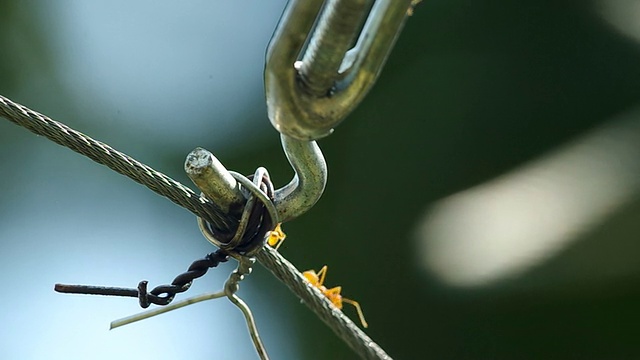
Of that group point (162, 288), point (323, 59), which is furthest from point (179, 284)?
point (323, 59)

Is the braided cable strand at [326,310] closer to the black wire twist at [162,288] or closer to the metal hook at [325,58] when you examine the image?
the black wire twist at [162,288]

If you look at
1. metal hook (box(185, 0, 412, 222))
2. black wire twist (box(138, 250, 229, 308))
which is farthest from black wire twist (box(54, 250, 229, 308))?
metal hook (box(185, 0, 412, 222))

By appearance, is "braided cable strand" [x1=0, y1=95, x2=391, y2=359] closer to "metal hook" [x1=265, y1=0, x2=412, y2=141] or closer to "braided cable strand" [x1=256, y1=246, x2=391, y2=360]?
"braided cable strand" [x1=256, y1=246, x2=391, y2=360]

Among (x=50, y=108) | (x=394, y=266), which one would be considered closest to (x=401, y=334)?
(x=394, y=266)

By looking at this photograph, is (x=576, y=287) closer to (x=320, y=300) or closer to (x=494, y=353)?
(x=494, y=353)

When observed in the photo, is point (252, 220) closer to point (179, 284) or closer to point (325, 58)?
point (179, 284)

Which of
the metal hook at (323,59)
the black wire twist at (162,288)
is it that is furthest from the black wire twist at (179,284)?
the metal hook at (323,59)
